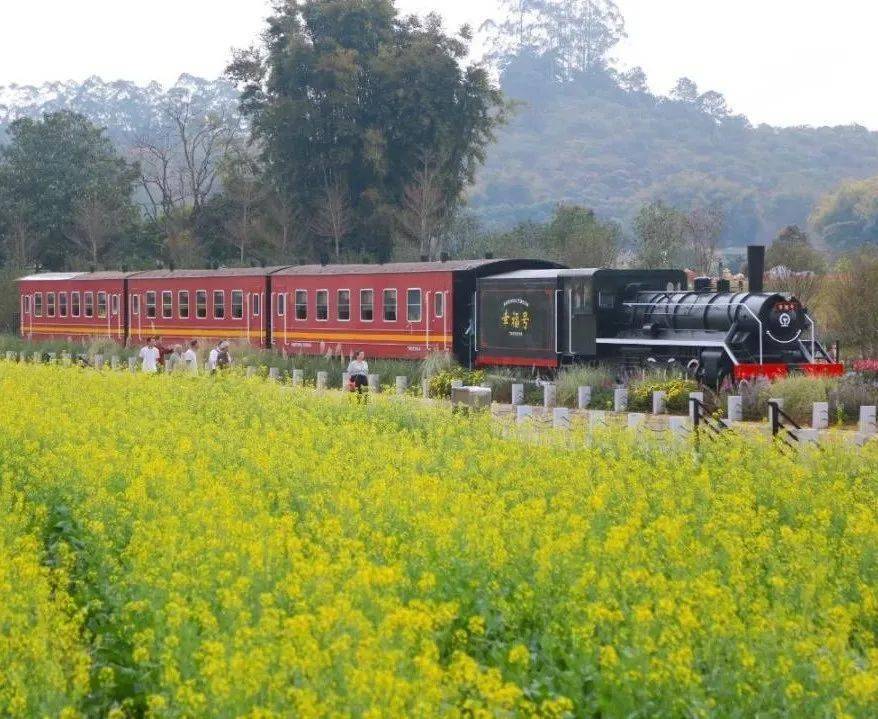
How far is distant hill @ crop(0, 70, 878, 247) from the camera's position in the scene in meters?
123

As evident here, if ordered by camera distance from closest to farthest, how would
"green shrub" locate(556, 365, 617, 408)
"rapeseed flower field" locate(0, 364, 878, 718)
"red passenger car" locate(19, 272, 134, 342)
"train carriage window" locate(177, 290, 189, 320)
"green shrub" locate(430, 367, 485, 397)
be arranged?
"rapeseed flower field" locate(0, 364, 878, 718)
"green shrub" locate(556, 365, 617, 408)
"green shrub" locate(430, 367, 485, 397)
"train carriage window" locate(177, 290, 189, 320)
"red passenger car" locate(19, 272, 134, 342)

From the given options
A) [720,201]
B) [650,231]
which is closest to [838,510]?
[650,231]

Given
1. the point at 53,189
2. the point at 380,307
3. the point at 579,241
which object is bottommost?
the point at 380,307

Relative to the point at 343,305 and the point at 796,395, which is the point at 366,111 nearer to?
the point at 343,305

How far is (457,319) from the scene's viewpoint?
29.4m

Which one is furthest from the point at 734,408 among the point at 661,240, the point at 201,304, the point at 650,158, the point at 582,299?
the point at 650,158

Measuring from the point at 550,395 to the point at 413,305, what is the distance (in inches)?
261

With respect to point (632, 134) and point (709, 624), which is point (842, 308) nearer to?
point (709, 624)

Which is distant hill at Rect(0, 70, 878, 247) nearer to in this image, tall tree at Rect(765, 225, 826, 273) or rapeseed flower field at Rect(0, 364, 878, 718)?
tall tree at Rect(765, 225, 826, 273)

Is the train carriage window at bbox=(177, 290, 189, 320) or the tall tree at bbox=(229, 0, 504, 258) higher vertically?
the tall tree at bbox=(229, 0, 504, 258)

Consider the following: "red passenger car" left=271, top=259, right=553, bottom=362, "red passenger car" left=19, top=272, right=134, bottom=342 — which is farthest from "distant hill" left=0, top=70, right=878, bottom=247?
"red passenger car" left=271, top=259, right=553, bottom=362

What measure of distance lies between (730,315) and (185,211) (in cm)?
4593

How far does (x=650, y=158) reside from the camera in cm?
14188

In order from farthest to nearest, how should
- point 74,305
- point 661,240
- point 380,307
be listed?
point 661,240, point 74,305, point 380,307
